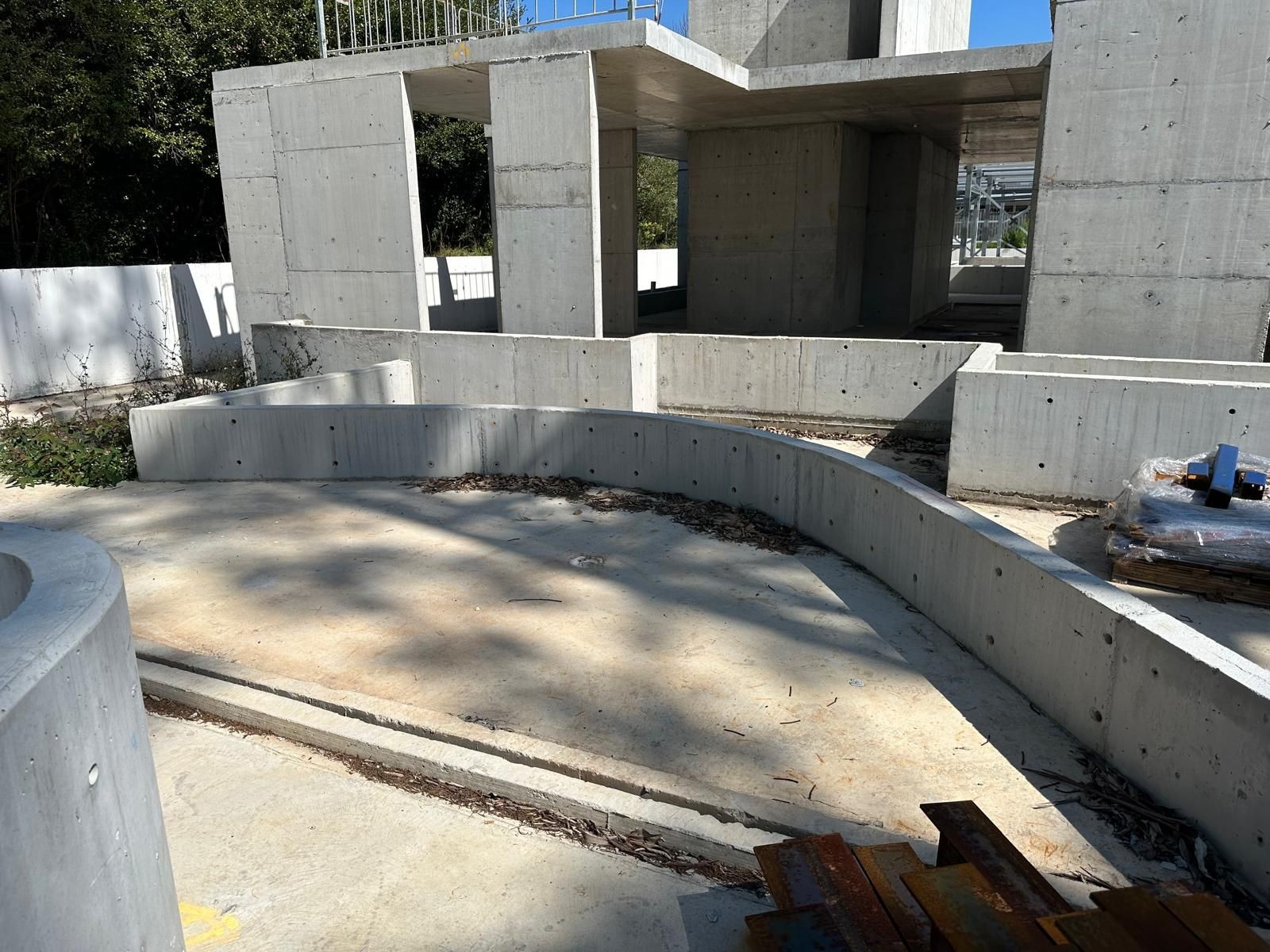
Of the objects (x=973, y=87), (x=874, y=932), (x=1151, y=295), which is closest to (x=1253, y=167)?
(x=1151, y=295)

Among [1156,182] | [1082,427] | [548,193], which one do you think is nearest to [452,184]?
[548,193]

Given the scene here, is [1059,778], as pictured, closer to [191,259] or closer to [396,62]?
[396,62]

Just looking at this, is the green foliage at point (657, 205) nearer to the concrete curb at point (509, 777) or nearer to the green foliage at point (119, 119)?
the green foliage at point (119, 119)

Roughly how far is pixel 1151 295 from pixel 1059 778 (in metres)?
8.21

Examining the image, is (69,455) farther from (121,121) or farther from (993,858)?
(121,121)

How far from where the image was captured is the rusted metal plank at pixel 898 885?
2.61m

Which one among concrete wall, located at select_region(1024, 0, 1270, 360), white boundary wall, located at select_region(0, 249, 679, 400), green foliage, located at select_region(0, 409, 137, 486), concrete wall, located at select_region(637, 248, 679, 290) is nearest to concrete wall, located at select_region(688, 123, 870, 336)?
white boundary wall, located at select_region(0, 249, 679, 400)

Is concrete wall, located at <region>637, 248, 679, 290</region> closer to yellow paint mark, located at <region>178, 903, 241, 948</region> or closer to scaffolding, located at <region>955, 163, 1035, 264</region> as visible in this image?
scaffolding, located at <region>955, 163, 1035, 264</region>

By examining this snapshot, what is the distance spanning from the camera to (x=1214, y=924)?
2.36 meters

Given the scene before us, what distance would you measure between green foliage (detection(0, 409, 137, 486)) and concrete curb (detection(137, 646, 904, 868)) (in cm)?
514

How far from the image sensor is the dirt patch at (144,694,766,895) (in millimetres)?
3281

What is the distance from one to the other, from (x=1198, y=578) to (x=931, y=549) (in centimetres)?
266

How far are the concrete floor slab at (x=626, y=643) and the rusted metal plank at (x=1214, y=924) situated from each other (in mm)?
865

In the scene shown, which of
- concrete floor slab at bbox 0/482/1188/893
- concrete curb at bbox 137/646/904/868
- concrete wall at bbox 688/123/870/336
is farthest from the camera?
concrete wall at bbox 688/123/870/336
